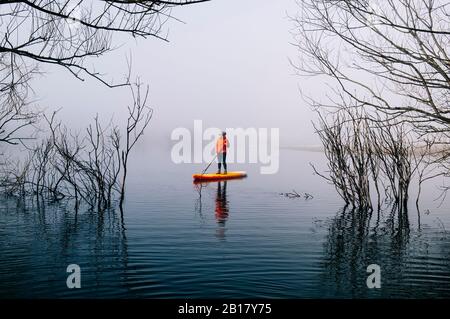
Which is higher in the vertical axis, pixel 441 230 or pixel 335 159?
pixel 335 159

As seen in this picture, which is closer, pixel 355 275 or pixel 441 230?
pixel 355 275

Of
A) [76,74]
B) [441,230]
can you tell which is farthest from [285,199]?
[76,74]

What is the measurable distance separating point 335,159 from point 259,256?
7465 mm

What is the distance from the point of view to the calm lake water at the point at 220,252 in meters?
6.16

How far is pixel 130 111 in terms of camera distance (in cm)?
1304

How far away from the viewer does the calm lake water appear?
616 cm

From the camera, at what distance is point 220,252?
27.7 ft

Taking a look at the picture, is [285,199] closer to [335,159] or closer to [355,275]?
[335,159]

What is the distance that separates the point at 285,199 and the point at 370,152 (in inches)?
218
